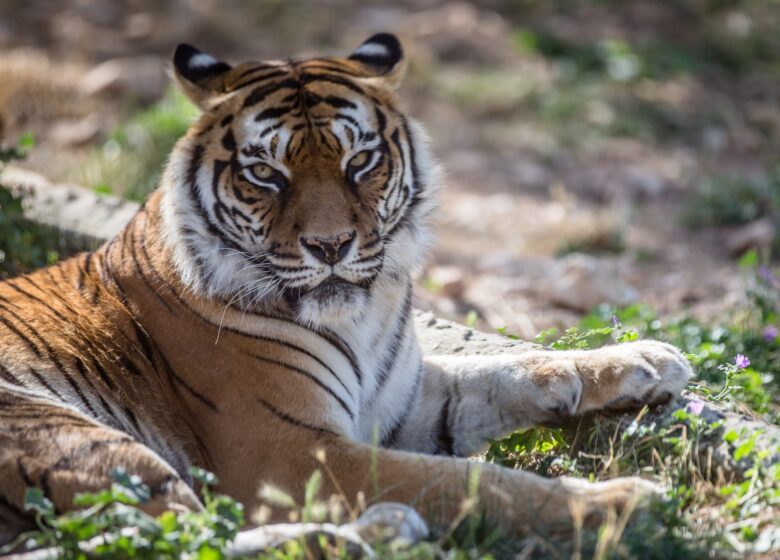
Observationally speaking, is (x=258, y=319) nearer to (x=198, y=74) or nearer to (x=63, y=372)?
(x=63, y=372)

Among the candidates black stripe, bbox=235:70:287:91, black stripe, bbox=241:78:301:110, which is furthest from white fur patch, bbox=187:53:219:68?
black stripe, bbox=241:78:301:110

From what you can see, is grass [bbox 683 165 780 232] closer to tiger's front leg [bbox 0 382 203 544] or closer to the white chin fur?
the white chin fur

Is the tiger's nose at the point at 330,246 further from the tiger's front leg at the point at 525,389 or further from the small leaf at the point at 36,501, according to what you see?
the small leaf at the point at 36,501

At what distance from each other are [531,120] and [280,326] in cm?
714

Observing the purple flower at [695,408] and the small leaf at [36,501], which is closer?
the small leaf at [36,501]

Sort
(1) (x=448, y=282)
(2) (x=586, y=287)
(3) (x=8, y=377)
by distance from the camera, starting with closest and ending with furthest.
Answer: (3) (x=8, y=377), (2) (x=586, y=287), (1) (x=448, y=282)

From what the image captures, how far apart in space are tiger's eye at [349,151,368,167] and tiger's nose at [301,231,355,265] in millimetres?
270

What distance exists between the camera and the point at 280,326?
3.56 metres

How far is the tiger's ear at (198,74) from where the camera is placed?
3.75 metres

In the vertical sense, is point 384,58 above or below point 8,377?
above

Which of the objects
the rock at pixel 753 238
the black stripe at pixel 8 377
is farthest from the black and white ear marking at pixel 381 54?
the rock at pixel 753 238

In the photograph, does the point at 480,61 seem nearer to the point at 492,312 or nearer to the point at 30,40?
the point at 30,40

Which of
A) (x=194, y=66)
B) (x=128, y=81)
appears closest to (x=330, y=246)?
(x=194, y=66)

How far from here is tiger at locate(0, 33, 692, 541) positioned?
3354mm
